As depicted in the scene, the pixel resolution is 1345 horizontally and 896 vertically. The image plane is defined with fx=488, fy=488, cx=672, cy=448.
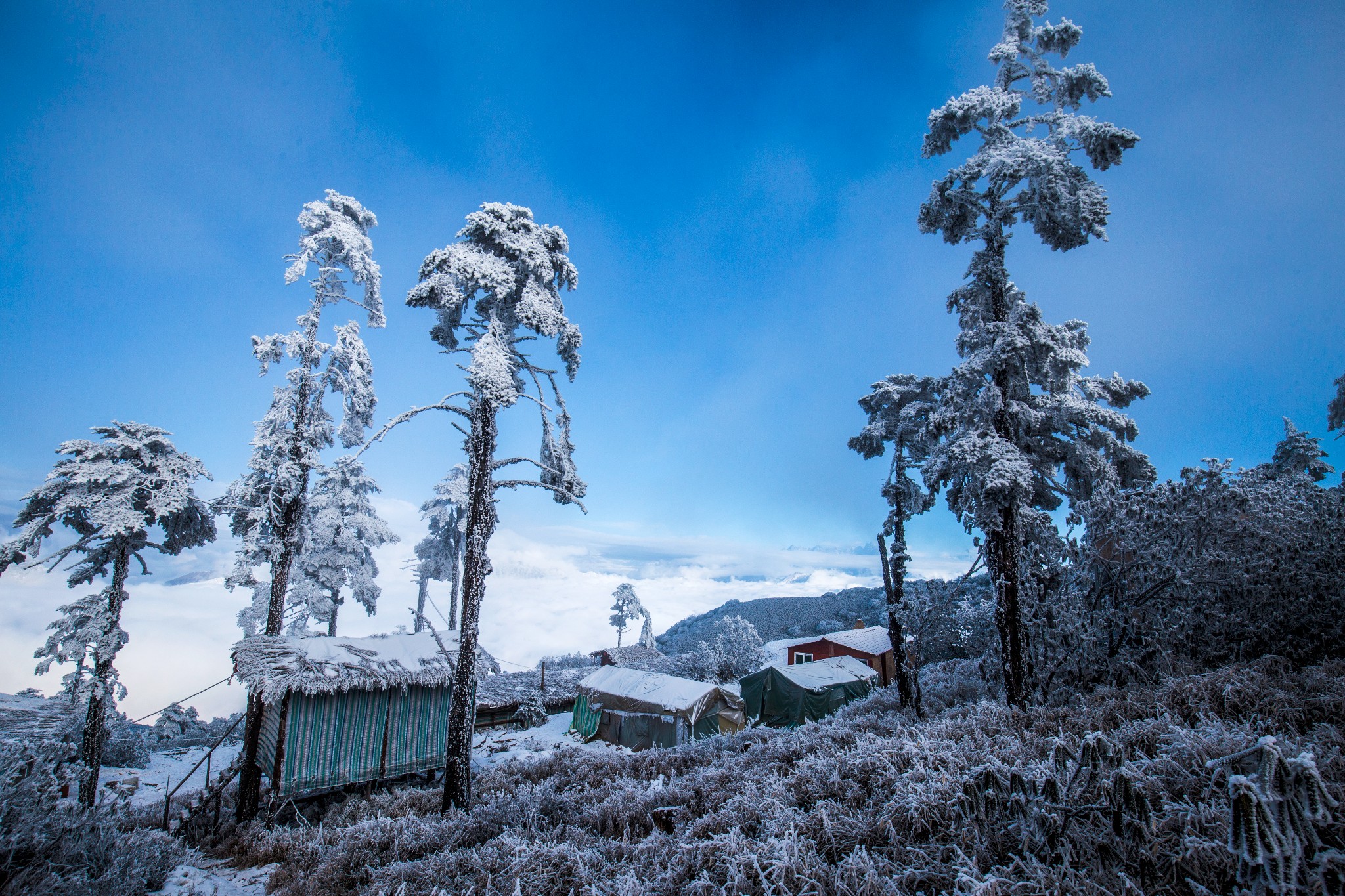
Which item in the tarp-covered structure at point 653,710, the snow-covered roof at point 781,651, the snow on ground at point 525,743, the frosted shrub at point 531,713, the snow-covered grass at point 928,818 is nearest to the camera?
the snow-covered grass at point 928,818

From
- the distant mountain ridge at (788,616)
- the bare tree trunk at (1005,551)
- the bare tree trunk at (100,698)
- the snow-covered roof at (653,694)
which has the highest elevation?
the bare tree trunk at (1005,551)

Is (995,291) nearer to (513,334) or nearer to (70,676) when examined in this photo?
(513,334)

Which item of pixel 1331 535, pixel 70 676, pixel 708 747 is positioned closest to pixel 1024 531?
pixel 1331 535

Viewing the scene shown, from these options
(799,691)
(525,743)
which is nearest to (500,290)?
(525,743)

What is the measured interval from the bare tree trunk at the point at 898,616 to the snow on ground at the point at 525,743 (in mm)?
8937

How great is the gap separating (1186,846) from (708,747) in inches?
399

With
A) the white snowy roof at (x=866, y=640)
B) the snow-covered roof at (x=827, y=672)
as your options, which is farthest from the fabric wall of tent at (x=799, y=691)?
the white snowy roof at (x=866, y=640)

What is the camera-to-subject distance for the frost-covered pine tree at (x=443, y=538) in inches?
1085

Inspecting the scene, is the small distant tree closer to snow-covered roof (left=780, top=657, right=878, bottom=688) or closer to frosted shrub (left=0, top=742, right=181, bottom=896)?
snow-covered roof (left=780, top=657, right=878, bottom=688)

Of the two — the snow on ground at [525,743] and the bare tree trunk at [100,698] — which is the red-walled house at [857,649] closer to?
the snow on ground at [525,743]

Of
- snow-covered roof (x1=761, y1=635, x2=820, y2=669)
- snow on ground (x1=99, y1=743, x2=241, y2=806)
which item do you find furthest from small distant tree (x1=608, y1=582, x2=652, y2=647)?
snow on ground (x1=99, y1=743, x2=241, y2=806)

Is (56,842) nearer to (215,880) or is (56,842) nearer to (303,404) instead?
(215,880)

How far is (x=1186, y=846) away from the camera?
10.0 ft

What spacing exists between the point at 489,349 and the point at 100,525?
34.6 feet
